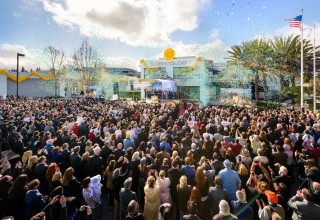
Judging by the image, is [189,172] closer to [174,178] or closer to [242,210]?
[174,178]

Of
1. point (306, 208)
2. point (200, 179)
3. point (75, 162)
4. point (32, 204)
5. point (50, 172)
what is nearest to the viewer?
point (306, 208)

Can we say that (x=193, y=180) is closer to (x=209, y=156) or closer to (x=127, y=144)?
(x=209, y=156)

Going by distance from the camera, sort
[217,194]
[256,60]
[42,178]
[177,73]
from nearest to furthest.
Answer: [217,194] < [42,178] < [256,60] < [177,73]

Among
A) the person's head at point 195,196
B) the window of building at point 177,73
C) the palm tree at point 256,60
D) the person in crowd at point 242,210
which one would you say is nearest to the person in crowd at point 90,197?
the person's head at point 195,196

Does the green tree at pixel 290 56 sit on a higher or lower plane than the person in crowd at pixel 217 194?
higher

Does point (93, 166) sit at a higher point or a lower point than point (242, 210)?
higher

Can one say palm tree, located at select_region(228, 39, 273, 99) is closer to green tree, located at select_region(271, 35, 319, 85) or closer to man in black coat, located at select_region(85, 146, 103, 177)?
green tree, located at select_region(271, 35, 319, 85)

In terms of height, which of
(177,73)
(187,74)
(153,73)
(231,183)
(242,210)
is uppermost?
(153,73)

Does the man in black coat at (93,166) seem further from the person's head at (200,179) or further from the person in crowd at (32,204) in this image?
the person's head at (200,179)

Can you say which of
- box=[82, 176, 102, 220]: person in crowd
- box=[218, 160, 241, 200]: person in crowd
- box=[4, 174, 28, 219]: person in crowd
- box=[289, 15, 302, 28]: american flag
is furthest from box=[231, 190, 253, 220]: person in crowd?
box=[289, 15, 302, 28]: american flag

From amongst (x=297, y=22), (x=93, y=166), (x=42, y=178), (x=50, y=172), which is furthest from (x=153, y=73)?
(x=50, y=172)

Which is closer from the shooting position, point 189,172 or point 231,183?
point 231,183

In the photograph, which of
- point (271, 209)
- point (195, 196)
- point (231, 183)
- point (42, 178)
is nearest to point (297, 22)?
point (231, 183)

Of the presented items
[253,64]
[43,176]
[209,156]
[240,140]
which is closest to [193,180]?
[209,156]
